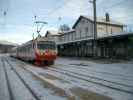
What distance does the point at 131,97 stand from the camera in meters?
7.25

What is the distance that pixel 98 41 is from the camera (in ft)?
118

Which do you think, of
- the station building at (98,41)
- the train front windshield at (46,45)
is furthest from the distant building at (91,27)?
the train front windshield at (46,45)

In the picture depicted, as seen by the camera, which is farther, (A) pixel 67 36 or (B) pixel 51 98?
(A) pixel 67 36

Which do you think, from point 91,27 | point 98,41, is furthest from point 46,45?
point 91,27

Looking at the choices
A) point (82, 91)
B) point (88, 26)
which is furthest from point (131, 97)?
point (88, 26)

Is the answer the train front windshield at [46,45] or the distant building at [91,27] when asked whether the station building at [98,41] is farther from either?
the train front windshield at [46,45]

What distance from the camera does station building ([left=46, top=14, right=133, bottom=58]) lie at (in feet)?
104

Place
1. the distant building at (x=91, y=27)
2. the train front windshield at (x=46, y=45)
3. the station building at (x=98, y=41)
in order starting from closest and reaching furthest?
the train front windshield at (x=46, y=45), the station building at (x=98, y=41), the distant building at (x=91, y=27)

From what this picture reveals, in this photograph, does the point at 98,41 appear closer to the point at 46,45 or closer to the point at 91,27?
Answer: the point at 91,27

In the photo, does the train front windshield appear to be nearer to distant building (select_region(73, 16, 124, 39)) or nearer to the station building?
Answer: the station building

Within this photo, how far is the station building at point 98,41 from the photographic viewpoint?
31828 millimetres

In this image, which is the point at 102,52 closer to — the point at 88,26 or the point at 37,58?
the point at 88,26

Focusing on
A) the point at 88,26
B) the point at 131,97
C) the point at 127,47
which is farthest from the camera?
the point at 88,26

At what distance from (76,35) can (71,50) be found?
4.00 metres
